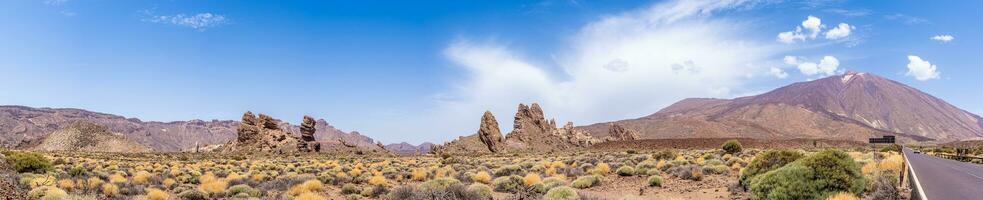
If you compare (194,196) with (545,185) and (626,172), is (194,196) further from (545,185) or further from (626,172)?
(626,172)

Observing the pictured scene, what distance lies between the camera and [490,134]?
74.2m

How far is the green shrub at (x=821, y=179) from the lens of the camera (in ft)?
39.1

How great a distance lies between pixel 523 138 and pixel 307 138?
1196 inches

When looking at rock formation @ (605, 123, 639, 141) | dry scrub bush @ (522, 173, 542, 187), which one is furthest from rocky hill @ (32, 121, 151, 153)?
dry scrub bush @ (522, 173, 542, 187)

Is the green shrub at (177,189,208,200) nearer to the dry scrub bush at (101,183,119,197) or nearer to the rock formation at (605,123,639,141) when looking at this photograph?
the dry scrub bush at (101,183,119,197)

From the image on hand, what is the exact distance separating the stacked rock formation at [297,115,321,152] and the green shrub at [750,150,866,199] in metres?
66.9

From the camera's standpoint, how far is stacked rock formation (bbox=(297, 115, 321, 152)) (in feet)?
238

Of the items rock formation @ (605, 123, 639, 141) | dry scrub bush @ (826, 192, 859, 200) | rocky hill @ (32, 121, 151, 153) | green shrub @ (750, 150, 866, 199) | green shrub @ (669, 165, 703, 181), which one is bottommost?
rocky hill @ (32, 121, 151, 153)

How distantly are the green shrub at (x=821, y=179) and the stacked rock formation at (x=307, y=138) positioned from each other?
220 ft

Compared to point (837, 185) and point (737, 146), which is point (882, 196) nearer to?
point (837, 185)

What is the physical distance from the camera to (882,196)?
1095 centimetres

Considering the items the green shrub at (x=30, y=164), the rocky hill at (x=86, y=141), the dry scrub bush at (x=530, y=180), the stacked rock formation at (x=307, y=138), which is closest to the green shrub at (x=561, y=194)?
the dry scrub bush at (x=530, y=180)

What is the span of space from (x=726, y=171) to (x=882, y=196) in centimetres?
1114

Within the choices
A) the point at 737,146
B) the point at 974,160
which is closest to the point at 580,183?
the point at 737,146
